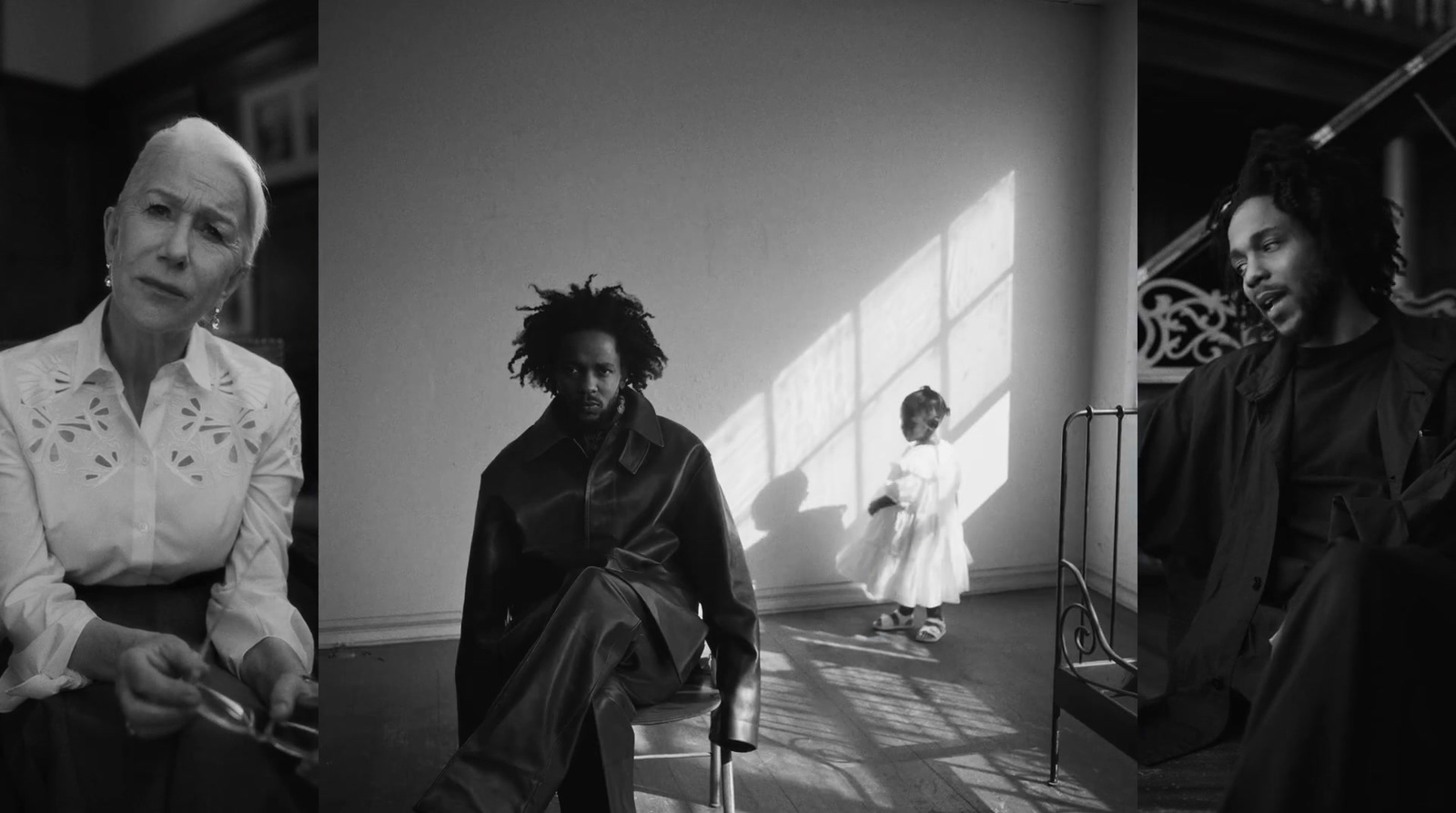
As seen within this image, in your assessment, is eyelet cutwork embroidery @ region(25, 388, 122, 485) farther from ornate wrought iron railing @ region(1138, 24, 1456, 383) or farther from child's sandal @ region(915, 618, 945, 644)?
child's sandal @ region(915, 618, 945, 644)

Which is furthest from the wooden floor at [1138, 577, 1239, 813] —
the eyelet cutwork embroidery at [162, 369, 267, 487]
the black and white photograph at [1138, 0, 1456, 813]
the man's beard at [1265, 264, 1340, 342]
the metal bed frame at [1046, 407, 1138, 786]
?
the eyelet cutwork embroidery at [162, 369, 267, 487]

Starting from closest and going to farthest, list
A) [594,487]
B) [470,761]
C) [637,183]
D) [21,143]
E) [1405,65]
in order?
1. [21,143]
2. [1405,65]
3. [470,761]
4. [594,487]
5. [637,183]

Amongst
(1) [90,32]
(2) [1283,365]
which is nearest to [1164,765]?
(2) [1283,365]

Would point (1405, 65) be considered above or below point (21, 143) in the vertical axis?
above

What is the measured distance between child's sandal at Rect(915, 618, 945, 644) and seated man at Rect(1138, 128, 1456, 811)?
1.05 metres

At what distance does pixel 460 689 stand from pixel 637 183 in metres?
1.61

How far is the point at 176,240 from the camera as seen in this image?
2.29 meters

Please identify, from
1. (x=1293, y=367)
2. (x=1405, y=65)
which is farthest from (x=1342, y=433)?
(x=1405, y=65)

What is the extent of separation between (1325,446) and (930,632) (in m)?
1.59

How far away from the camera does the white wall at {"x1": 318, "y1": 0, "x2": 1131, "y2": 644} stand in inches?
120

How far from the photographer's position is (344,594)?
10.1 feet

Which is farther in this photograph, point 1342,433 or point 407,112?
point 407,112

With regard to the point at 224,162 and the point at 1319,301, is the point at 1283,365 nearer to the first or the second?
the point at 1319,301

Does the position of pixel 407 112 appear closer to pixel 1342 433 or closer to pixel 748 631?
pixel 748 631
